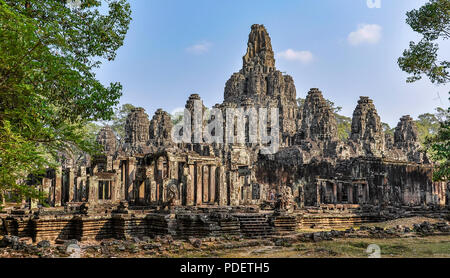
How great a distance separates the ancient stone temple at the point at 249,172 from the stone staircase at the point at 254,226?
2.1 inches

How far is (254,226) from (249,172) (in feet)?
55.7

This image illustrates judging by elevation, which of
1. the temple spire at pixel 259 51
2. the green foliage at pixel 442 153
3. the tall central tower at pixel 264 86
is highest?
the temple spire at pixel 259 51

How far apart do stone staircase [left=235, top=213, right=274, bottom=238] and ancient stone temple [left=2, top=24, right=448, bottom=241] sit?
0.17 ft

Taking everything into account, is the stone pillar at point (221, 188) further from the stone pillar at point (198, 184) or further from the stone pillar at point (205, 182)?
the stone pillar at point (198, 184)

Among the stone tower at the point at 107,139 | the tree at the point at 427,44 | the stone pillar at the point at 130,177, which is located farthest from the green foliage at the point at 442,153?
the stone tower at the point at 107,139

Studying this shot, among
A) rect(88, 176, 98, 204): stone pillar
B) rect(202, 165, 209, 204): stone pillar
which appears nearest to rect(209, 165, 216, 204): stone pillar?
rect(202, 165, 209, 204): stone pillar

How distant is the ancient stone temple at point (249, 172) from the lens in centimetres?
1748

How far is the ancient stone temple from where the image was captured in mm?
17484

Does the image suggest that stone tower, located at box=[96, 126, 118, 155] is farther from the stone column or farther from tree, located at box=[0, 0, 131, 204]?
tree, located at box=[0, 0, 131, 204]

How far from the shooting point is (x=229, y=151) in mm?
48031

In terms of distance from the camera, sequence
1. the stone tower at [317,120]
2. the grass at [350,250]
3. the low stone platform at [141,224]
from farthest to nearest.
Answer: the stone tower at [317,120] → the low stone platform at [141,224] → the grass at [350,250]

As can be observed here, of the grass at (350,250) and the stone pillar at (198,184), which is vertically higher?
the stone pillar at (198,184)
